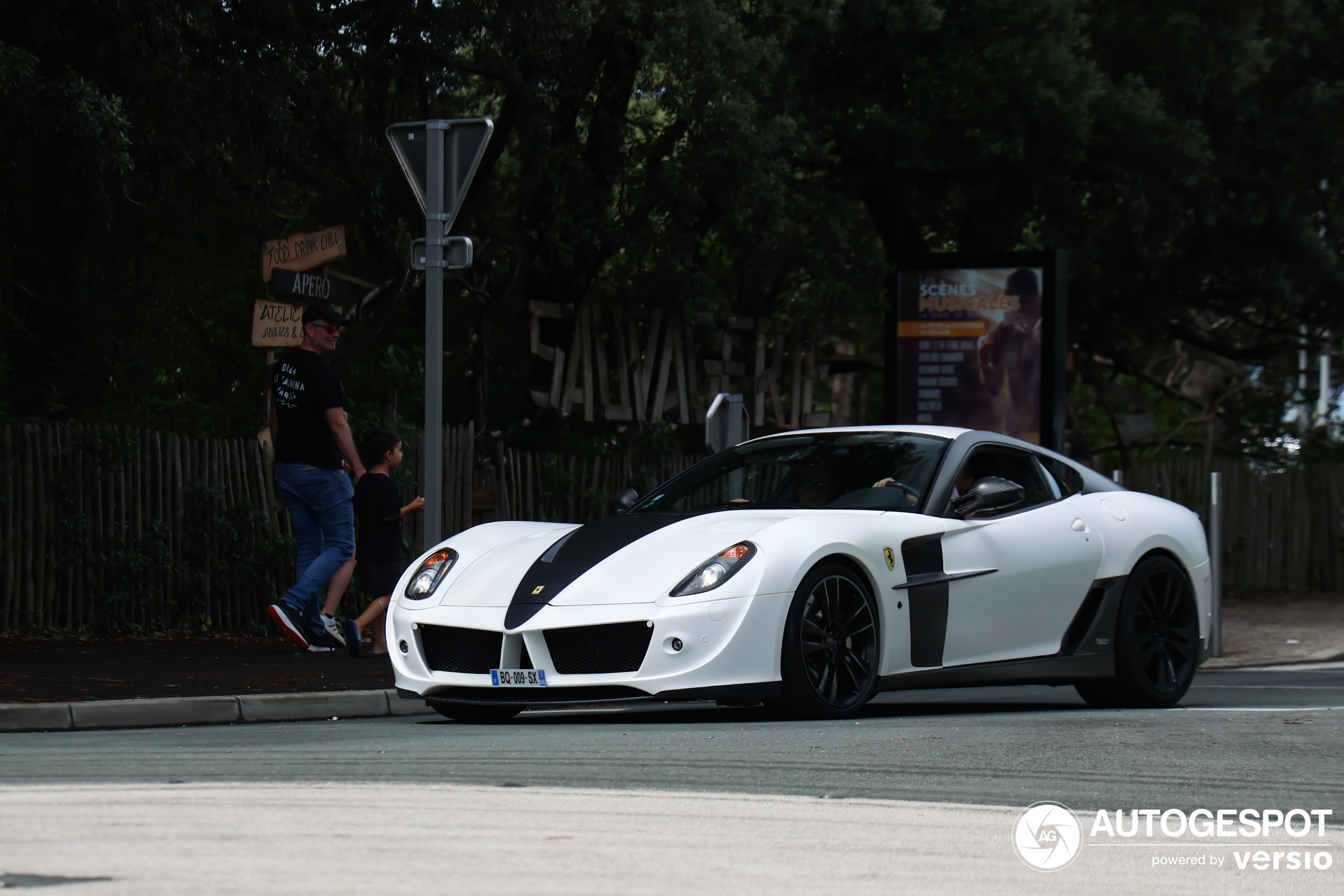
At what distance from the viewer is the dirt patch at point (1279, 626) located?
14.9 metres

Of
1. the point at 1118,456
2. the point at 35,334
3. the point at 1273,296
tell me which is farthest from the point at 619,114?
the point at 1118,456

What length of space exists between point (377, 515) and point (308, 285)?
222 centimetres

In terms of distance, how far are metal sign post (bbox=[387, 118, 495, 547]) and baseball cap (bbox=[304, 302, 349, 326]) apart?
2.55ft

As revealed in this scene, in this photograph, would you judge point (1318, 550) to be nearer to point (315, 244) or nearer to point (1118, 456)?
point (1118, 456)

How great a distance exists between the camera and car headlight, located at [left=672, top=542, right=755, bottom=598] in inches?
270

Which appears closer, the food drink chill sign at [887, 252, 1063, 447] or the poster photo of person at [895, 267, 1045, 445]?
the food drink chill sign at [887, 252, 1063, 447]

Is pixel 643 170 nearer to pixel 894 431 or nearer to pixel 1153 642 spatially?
pixel 894 431

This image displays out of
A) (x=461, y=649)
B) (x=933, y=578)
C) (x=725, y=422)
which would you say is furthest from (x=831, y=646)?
(x=725, y=422)

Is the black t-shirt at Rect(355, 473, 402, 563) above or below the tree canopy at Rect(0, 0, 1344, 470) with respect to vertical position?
below

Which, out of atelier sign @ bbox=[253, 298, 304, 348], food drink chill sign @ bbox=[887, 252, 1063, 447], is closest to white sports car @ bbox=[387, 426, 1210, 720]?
atelier sign @ bbox=[253, 298, 304, 348]

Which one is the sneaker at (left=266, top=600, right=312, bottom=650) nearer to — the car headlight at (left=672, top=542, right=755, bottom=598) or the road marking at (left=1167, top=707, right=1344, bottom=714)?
the car headlight at (left=672, top=542, right=755, bottom=598)

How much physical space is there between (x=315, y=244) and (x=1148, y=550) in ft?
21.0

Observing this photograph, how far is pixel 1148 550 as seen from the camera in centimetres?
873

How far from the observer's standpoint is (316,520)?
34.3 ft
